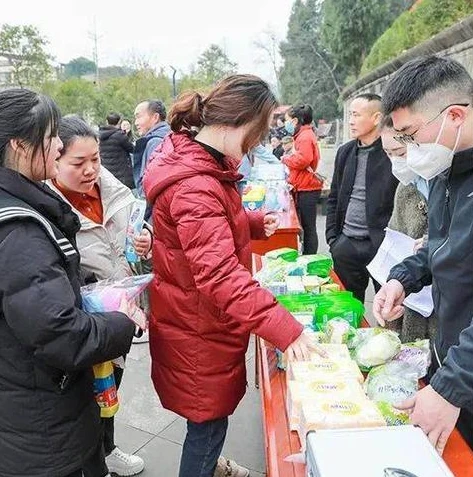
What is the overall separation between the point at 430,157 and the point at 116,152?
5.51m

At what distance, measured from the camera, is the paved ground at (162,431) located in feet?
7.70

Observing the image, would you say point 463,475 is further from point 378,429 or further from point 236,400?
point 236,400

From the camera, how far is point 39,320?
1168mm

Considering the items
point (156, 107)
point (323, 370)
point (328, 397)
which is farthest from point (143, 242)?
point (156, 107)

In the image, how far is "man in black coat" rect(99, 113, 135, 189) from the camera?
20.5 feet

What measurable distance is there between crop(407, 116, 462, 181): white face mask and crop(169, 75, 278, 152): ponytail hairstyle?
1.52 ft

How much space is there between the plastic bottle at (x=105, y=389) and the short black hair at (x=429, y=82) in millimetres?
1234

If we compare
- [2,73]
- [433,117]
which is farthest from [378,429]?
[2,73]

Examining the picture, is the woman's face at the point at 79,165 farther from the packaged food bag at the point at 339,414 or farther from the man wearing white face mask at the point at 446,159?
the packaged food bag at the point at 339,414

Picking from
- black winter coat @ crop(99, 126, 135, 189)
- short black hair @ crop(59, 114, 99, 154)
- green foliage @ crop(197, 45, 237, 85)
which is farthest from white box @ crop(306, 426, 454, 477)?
green foliage @ crop(197, 45, 237, 85)

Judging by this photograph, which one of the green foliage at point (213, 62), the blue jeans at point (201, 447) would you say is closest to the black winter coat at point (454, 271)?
the blue jeans at point (201, 447)

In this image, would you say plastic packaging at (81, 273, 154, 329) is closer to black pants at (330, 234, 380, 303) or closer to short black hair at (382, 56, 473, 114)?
short black hair at (382, 56, 473, 114)

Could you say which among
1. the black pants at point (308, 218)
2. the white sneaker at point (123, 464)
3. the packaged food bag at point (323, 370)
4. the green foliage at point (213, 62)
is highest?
the green foliage at point (213, 62)

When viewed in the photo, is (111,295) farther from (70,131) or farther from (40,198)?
(70,131)
